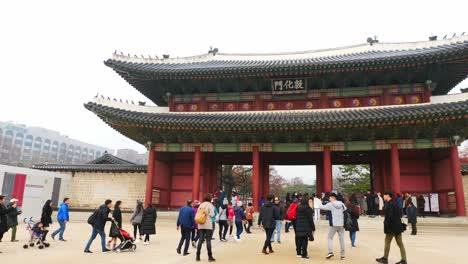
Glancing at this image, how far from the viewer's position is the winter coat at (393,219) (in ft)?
27.6

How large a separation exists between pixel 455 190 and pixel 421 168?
311 cm

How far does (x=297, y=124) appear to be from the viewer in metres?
19.1

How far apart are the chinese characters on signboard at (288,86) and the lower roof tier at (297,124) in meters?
1.52

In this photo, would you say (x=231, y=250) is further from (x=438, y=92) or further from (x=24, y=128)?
(x=24, y=128)

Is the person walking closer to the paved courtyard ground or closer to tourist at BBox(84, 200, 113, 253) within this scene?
the paved courtyard ground

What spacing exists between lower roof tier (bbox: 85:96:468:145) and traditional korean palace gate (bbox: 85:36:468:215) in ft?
0.20

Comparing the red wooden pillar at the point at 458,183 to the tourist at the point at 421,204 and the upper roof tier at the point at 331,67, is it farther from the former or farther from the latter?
the upper roof tier at the point at 331,67

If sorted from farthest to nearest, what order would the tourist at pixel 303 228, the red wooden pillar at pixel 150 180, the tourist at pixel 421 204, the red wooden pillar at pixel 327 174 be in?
the red wooden pillar at pixel 150 180
the red wooden pillar at pixel 327 174
the tourist at pixel 421 204
the tourist at pixel 303 228

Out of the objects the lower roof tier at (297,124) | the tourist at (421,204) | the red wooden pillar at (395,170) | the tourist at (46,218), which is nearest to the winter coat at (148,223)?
the tourist at (46,218)

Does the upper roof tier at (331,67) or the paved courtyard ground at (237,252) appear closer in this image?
the paved courtyard ground at (237,252)

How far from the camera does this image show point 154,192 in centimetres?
2159

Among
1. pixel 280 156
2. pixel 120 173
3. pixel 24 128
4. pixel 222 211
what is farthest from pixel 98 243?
pixel 24 128

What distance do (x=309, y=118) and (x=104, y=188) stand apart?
49.8 ft

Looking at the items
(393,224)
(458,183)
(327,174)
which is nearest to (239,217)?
(393,224)
